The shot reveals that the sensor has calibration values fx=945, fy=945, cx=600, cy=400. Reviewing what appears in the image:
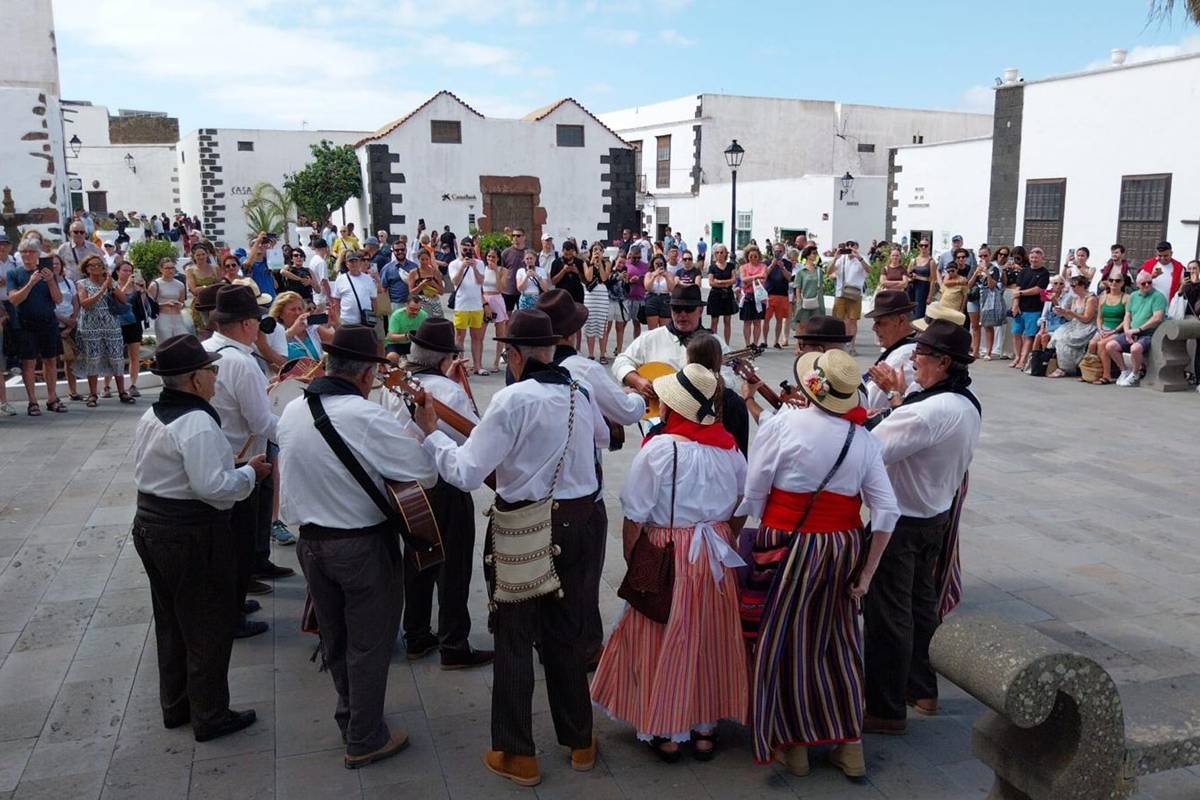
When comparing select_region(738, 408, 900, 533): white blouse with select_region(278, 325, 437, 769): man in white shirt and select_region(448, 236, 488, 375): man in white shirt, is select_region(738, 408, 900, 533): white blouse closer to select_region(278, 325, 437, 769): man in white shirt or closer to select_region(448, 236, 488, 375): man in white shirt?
select_region(278, 325, 437, 769): man in white shirt

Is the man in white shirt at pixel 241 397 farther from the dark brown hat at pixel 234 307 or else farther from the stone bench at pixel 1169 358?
the stone bench at pixel 1169 358

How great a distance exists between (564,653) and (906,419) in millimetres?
1638

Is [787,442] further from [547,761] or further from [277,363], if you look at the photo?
[277,363]

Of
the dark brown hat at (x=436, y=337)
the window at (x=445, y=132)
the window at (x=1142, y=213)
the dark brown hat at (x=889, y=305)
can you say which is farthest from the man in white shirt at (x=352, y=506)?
the window at (x=445, y=132)

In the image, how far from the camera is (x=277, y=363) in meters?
5.78

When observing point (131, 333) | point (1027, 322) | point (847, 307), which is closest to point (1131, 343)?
point (1027, 322)

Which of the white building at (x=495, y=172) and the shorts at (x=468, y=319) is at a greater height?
the white building at (x=495, y=172)

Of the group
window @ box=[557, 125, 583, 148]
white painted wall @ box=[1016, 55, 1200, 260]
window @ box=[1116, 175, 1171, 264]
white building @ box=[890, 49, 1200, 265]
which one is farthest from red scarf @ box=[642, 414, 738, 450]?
window @ box=[557, 125, 583, 148]

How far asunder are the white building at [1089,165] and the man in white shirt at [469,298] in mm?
13183

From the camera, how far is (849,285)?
45.9ft

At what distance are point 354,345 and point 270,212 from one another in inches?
1421

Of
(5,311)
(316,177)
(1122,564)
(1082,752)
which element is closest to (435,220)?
(316,177)

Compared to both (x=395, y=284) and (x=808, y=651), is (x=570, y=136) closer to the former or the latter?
(x=395, y=284)

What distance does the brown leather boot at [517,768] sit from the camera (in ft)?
11.8
